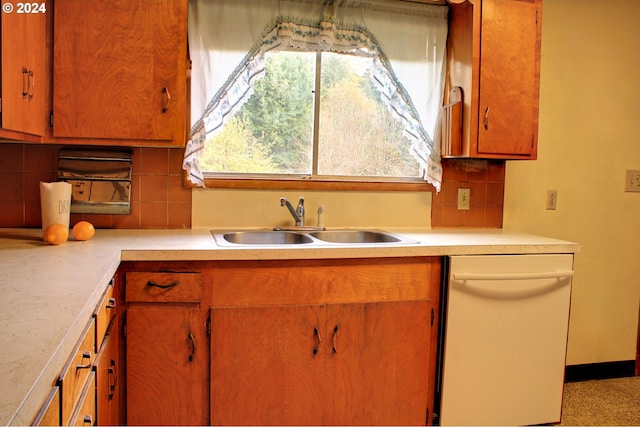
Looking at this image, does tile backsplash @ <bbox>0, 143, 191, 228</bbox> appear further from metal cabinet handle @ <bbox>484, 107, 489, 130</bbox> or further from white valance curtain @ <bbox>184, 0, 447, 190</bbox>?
metal cabinet handle @ <bbox>484, 107, 489, 130</bbox>

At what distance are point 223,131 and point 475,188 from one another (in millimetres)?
1360

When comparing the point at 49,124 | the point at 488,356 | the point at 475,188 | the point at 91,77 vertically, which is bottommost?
the point at 488,356

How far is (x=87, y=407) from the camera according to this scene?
1187 mm

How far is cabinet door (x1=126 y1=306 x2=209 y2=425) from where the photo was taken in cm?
181

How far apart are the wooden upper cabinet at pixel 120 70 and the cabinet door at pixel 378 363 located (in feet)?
3.46

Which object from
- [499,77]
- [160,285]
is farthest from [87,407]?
[499,77]

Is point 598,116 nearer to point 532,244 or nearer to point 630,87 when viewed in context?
point 630,87

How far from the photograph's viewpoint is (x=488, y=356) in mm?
2084

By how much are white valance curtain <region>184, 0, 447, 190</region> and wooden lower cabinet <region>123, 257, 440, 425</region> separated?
24.9 inches

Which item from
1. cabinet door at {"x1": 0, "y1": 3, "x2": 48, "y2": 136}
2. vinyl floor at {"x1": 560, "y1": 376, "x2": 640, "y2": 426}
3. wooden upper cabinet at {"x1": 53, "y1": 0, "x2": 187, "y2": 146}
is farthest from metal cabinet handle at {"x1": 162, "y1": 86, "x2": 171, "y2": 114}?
vinyl floor at {"x1": 560, "y1": 376, "x2": 640, "y2": 426}

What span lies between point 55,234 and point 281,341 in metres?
0.92

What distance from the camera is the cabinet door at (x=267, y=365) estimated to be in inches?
73.2

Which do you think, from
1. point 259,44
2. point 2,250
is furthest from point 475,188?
point 2,250

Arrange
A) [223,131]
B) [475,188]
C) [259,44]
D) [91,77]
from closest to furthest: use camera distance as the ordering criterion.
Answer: [91,77] → [259,44] → [223,131] → [475,188]
